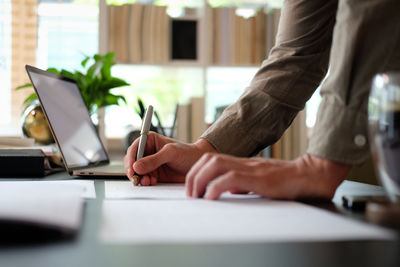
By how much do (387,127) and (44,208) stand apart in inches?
13.4

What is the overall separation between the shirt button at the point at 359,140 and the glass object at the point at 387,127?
18 cm

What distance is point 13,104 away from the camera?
10.4 feet

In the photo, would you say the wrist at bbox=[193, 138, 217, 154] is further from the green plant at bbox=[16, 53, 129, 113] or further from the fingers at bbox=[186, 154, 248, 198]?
the green plant at bbox=[16, 53, 129, 113]

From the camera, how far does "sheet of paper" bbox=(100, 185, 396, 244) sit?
392mm

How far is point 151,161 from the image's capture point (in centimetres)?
90

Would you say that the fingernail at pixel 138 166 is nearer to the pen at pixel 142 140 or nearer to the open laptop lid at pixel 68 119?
the pen at pixel 142 140

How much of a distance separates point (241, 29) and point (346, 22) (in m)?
2.39

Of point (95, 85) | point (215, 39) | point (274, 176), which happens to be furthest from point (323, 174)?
point (215, 39)

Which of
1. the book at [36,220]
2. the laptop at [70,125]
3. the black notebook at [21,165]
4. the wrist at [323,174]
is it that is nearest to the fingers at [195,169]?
the wrist at [323,174]

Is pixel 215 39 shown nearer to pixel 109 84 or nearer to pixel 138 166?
pixel 109 84

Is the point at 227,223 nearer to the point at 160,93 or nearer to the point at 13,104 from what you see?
the point at 160,93

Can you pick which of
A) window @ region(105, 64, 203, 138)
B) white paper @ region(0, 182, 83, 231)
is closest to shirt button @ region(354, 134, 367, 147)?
white paper @ region(0, 182, 83, 231)

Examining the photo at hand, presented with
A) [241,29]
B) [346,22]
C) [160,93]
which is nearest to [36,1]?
[160,93]

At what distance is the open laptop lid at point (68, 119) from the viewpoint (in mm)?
1104
